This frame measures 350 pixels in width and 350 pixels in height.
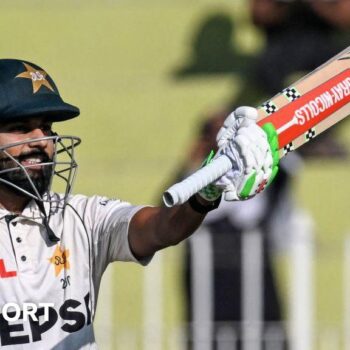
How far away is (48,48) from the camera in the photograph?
7441 mm

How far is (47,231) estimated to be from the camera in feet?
11.6

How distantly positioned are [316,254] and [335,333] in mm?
370

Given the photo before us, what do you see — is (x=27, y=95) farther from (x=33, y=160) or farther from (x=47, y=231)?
(x=47, y=231)

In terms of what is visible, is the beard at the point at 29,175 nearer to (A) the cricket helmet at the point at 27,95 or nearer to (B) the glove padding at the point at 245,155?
(A) the cricket helmet at the point at 27,95

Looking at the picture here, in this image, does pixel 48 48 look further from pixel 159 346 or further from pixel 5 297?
pixel 5 297

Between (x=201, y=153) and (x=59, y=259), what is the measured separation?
279 centimetres

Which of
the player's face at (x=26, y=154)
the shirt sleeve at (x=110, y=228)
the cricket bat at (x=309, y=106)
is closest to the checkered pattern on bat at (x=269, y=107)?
the cricket bat at (x=309, y=106)

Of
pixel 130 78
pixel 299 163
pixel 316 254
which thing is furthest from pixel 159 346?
pixel 130 78

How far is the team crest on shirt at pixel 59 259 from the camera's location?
3.53m

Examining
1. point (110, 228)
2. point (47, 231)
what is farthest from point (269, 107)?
point (47, 231)

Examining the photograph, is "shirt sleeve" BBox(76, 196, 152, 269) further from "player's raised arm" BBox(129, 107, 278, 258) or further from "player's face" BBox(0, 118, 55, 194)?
"player's face" BBox(0, 118, 55, 194)

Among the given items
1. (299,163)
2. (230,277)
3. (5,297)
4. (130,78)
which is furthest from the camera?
(130,78)

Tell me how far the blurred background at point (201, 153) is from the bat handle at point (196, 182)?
2.91 metres

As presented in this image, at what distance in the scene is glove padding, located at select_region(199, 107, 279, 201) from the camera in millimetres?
3133
